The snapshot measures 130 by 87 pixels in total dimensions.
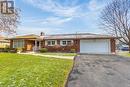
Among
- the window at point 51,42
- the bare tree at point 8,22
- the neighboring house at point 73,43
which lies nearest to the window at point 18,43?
the neighboring house at point 73,43

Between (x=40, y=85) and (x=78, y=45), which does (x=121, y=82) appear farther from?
(x=78, y=45)

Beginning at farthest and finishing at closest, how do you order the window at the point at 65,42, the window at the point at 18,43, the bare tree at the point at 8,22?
the window at the point at 18,43 → the window at the point at 65,42 → the bare tree at the point at 8,22

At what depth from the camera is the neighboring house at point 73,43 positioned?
111 feet

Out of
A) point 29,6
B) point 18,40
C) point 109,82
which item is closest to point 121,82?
point 109,82

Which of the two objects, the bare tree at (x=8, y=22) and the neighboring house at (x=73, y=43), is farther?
the neighboring house at (x=73, y=43)

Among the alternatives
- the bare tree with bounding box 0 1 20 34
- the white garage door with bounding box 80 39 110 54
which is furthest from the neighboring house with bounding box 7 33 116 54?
the bare tree with bounding box 0 1 20 34

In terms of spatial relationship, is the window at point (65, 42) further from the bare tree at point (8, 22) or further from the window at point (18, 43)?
the bare tree at point (8, 22)

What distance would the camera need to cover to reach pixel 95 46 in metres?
34.3

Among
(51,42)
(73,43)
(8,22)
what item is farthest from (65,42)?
(8,22)

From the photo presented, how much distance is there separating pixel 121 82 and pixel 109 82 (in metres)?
0.56

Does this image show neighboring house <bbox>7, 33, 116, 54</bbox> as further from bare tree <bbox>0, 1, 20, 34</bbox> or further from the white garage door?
bare tree <bbox>0, 1, 20, 34</bbox>

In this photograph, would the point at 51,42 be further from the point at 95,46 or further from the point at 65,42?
A: the point at 95,46

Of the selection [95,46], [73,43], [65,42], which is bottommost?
[95,46]

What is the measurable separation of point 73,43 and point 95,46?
4.08m
